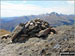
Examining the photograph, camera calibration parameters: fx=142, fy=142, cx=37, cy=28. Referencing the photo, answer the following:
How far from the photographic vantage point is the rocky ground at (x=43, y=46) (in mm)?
19484

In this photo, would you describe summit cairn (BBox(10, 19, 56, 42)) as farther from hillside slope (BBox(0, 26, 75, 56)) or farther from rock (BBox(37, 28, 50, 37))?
hillside slope (BBox(0, 26, 75, 56))

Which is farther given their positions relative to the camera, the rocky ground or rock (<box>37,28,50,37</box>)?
rock (<box>37,28,50,37</box>)

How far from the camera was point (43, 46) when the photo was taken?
67.3 feet

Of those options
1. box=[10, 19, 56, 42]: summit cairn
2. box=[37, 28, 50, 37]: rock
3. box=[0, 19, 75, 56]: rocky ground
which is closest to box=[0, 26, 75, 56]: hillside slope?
box=[0, 19, 75, 56]: rocky ground

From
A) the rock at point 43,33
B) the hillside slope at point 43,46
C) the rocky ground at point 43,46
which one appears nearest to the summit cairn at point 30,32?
the rock at point 43,33

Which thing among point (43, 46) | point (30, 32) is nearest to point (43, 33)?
point (30, 32)

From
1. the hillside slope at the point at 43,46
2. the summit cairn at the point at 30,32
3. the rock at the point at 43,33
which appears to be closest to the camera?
the hillside slope at the point at 43,46

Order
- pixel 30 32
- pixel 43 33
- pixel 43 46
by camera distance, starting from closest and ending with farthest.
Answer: pixel 43 46 < pixel 43 33 < pixel 30 32

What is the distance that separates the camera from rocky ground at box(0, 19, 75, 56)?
63.9ft

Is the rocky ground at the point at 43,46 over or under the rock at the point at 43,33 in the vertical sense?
under

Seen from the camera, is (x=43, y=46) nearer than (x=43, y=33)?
Yes

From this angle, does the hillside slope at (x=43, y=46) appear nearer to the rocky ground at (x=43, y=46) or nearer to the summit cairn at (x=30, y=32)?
the rocky ground at (x=43, y=46)

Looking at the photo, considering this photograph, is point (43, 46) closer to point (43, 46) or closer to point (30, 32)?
point (43, 46)

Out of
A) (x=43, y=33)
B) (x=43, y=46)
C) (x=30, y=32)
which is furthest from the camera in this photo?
(x=30, y=32)
